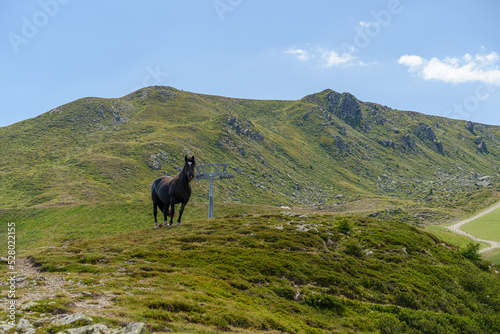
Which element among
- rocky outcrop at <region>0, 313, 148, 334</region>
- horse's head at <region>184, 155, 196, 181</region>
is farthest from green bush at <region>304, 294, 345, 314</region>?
horse's head at <region>184, 155, 196, 181</region>

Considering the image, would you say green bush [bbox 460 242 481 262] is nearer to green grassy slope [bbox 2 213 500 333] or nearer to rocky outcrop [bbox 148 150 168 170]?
green grassy slope [bbox 2 213 500 333]

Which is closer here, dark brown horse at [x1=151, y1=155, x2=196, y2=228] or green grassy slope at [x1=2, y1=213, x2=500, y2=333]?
green grassy slope at [x1=2, y1=213, x2=500, y2=333]

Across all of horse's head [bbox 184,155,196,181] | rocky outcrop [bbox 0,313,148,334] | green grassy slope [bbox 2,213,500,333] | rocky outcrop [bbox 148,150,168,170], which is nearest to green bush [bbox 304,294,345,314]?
green grassy slope [bbox 2,213,500,333]

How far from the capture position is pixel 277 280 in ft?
65.1

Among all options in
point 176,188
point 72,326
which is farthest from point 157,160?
point 72,326

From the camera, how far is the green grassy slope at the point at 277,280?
41.8ft

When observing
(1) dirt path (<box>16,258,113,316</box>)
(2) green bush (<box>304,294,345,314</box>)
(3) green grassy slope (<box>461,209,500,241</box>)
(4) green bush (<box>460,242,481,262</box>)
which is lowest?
(3) green grassy slope (<box>461,209,500,241</box>)

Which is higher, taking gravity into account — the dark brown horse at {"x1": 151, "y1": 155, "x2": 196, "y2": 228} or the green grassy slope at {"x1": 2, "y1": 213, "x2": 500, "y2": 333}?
the dark brown horse at {"x1": 151, "y1": 155, "x2": 196, "y2": 228}

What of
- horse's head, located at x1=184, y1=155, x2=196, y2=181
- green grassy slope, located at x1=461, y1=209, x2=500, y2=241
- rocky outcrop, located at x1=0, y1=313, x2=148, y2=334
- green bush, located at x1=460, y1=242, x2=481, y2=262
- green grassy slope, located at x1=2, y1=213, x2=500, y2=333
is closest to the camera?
rocky outcrop, located at x1=0, y1=313, x2=148, y2=334

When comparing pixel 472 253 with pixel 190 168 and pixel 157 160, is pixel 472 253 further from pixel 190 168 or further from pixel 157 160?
pixel 157 160

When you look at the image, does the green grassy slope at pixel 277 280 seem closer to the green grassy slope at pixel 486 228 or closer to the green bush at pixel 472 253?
the green bush at pixel 472 253

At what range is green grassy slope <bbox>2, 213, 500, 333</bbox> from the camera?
12.7 meters

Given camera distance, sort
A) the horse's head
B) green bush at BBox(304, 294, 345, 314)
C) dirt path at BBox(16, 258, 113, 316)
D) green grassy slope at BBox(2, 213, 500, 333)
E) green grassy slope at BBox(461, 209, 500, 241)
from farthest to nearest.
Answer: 1. green grassy slope at BBox(461, 209, 500, 241)
2. the horse's head
3. green bush at BBox(304, 294, 345, 314)
4. green grassy slope at BBox(2, 213, 500, 333)
5. dirt path at BBox(16, 258, 113, 316)

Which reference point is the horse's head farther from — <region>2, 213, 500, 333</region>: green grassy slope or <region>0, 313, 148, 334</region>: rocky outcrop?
<region>0, 313, 148, 334</region>: rocky outcrop
